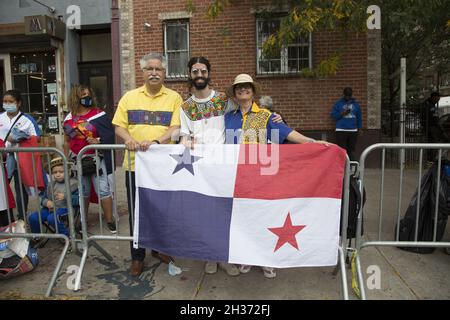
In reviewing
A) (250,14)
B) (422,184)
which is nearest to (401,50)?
(250,14)

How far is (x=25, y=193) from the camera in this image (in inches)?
192

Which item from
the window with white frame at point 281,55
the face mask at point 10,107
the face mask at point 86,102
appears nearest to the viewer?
the face mask at point 86,102

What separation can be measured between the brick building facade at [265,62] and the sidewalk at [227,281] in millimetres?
5355

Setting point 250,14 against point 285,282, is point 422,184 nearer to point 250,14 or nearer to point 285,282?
point 285,282

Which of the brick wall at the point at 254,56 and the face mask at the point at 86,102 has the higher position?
the brick wall at the point at 254,56

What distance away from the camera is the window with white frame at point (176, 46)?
9.30 metres

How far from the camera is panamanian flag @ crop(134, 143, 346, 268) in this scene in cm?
308

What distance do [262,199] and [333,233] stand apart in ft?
2.17

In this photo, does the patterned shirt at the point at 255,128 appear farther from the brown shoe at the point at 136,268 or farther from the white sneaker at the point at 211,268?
the brown shoe at the point at 136,268

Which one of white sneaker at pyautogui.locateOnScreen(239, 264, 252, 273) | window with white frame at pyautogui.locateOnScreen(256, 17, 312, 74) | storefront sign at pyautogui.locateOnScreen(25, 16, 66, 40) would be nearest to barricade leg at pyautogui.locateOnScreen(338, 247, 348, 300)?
white sneaker at pyautogui.locateOnScreen(239, 264, 252, 273)

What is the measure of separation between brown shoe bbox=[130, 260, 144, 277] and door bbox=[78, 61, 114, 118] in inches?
287

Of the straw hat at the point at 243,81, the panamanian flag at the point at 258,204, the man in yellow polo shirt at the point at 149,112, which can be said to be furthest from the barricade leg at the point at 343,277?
the man in yellow polo shirt at the point at 149,112

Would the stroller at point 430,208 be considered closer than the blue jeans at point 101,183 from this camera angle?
Yes

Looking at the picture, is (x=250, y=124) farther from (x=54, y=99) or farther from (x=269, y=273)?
(x=54, y=99)
